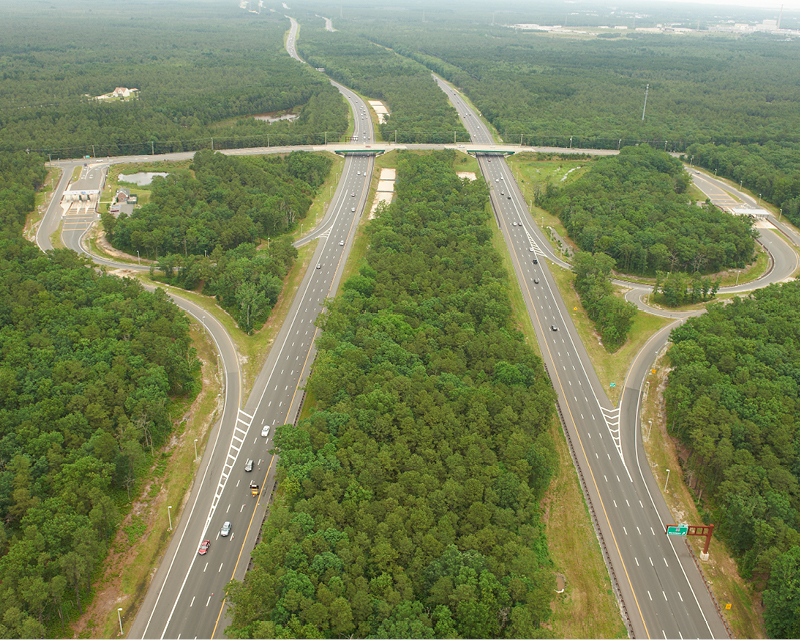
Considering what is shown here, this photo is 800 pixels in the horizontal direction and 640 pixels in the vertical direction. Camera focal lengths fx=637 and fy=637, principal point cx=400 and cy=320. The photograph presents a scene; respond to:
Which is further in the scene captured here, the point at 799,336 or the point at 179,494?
the point at 799,336

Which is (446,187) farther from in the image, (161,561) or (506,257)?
(161,561)

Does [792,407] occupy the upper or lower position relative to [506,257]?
upper

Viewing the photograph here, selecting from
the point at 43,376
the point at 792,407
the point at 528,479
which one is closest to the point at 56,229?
the point at 43,376

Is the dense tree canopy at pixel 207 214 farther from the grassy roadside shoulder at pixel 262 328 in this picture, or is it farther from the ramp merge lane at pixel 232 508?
the ramp merge lane at pixel 232 508

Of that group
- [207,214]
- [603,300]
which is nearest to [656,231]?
[603,300]

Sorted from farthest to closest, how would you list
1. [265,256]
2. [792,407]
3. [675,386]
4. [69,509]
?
[265,256]
[675,386]
[792,407]
[69,509]

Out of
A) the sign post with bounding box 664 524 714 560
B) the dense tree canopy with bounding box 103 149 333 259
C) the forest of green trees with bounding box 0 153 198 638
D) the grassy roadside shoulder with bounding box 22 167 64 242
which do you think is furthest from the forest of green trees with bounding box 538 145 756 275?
the grassy roadside shoulder with bounding box 22 167 64 242
